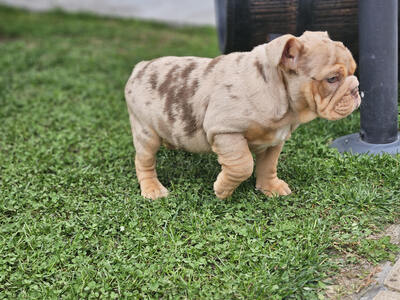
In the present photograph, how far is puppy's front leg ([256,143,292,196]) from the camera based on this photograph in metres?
3.54

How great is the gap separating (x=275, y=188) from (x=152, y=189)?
87 cm

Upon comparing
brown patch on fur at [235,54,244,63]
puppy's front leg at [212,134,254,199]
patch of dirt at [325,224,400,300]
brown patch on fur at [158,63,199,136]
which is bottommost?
patch of dirt at [325,224,400,300]

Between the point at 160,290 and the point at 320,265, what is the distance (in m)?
0.89

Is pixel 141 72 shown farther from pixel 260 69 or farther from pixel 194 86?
pixel 260 69

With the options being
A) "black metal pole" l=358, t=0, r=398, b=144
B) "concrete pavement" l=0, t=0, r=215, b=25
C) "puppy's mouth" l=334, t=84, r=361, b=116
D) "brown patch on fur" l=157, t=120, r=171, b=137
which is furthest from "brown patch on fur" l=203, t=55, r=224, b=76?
"concrete pavement" l=0, t=0, r=215, b=25

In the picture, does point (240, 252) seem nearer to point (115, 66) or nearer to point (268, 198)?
point (268, 198)

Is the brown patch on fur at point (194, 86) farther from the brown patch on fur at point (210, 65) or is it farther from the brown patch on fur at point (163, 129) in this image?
the brown patch on fur at point (163, 129)

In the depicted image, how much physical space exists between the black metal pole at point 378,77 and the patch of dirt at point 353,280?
1335 millimetres

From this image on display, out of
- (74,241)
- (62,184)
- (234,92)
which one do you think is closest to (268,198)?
(234,92)

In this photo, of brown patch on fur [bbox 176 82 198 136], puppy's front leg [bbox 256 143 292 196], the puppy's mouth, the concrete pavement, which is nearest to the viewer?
the puppy's mouth

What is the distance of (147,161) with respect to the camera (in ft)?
12.2

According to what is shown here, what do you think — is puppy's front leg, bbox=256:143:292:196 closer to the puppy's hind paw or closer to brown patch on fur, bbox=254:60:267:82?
the puppy's hind paw

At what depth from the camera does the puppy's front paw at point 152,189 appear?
3648 mm

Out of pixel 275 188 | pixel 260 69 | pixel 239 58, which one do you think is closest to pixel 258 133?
pixel 260 69
